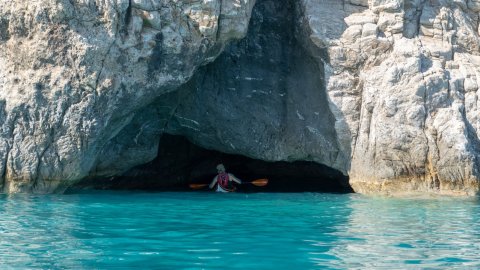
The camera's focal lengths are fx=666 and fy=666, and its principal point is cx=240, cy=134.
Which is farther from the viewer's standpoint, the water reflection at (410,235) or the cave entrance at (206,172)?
the cave entrance at (206,172)

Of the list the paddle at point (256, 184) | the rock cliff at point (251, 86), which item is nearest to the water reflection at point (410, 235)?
the rock cliff at point (251, 86)

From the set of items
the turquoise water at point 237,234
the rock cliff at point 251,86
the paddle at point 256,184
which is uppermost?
the rock cliff at point 251,86

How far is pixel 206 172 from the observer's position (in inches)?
726

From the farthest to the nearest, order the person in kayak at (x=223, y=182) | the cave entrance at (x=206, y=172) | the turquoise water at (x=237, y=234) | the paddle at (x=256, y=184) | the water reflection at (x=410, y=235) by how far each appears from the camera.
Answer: the cave entrance at (x=206, y=172)
the paddle at (x=256, y=184)
the person in kayak at (x=223, y=182)
the water reflection at (x=410, y=235)
the turquoise water at (x=237, y=234)

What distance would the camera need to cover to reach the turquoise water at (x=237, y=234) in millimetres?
6438

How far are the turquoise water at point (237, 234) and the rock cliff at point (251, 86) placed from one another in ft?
3.97

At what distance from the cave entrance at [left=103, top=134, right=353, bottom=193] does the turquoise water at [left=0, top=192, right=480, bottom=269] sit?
461cm

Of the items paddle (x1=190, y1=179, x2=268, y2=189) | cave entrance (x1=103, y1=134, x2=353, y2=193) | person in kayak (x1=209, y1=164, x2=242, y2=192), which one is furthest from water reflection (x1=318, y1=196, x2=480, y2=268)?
cave entrance (x1=103, y1=134, x2=353, y2=193)

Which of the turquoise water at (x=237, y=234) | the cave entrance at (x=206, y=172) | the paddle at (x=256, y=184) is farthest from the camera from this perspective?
the cave entrance at (x=206, y=172)

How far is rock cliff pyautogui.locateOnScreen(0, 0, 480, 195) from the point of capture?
41.3 ft

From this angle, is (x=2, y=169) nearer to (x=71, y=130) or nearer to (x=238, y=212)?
(x=71, y=130)

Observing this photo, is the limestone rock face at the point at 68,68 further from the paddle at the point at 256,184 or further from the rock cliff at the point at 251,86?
the paddle at the point at 256,184

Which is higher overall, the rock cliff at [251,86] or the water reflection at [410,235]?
the rock cliff at [251,86]

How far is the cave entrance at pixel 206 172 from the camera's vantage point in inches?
676
